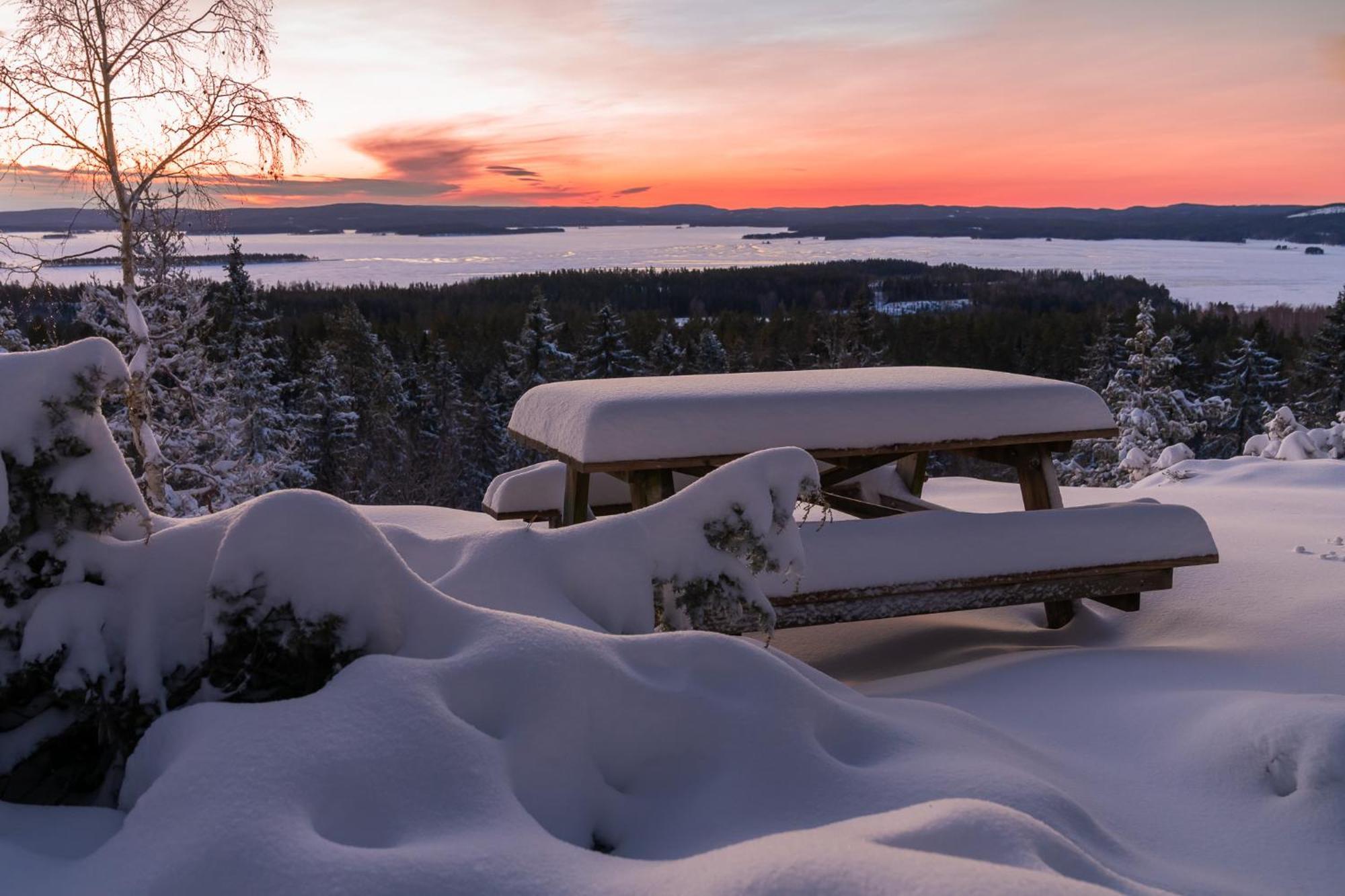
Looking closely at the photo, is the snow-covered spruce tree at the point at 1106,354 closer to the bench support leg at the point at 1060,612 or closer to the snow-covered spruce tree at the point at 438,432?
the snow-covered spruce tree at the point at 438,432

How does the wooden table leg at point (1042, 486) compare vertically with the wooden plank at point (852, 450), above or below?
below

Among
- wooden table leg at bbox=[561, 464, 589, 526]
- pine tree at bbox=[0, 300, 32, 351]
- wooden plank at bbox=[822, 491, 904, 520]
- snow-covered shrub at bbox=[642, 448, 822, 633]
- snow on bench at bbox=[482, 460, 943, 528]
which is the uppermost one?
pine tree at bbox=[0, 300, 32, 351]

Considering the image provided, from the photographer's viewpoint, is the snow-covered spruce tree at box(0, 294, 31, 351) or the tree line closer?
the tree line

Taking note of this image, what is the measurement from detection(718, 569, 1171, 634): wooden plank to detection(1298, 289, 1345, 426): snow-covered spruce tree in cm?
4280

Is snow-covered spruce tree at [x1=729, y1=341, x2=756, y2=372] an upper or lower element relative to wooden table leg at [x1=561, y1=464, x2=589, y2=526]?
lower

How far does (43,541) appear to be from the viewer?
2318mm

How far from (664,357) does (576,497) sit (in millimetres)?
41725

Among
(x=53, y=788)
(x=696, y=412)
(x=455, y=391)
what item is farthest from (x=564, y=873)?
(x=455, y=391)

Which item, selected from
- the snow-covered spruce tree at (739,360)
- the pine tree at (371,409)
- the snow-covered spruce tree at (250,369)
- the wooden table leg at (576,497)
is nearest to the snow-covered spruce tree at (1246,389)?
the snow-covered spruce tree at (739,360)

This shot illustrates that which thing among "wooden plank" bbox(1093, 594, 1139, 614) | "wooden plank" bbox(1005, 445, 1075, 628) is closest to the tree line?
"wooden plank" bbox(1005, 445, 1075, 628)

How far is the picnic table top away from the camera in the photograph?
14.7 feet

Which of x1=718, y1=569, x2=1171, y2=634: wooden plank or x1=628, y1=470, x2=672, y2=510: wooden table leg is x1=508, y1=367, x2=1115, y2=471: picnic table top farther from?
x1=718, y1=569, x2=1171, y2=634: wooden plank

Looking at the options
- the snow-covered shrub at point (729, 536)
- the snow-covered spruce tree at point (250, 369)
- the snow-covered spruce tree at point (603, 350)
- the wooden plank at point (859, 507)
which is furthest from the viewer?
the snow-covered spruce tree at point (603, 350)

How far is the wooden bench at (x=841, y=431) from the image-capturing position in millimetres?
4477
